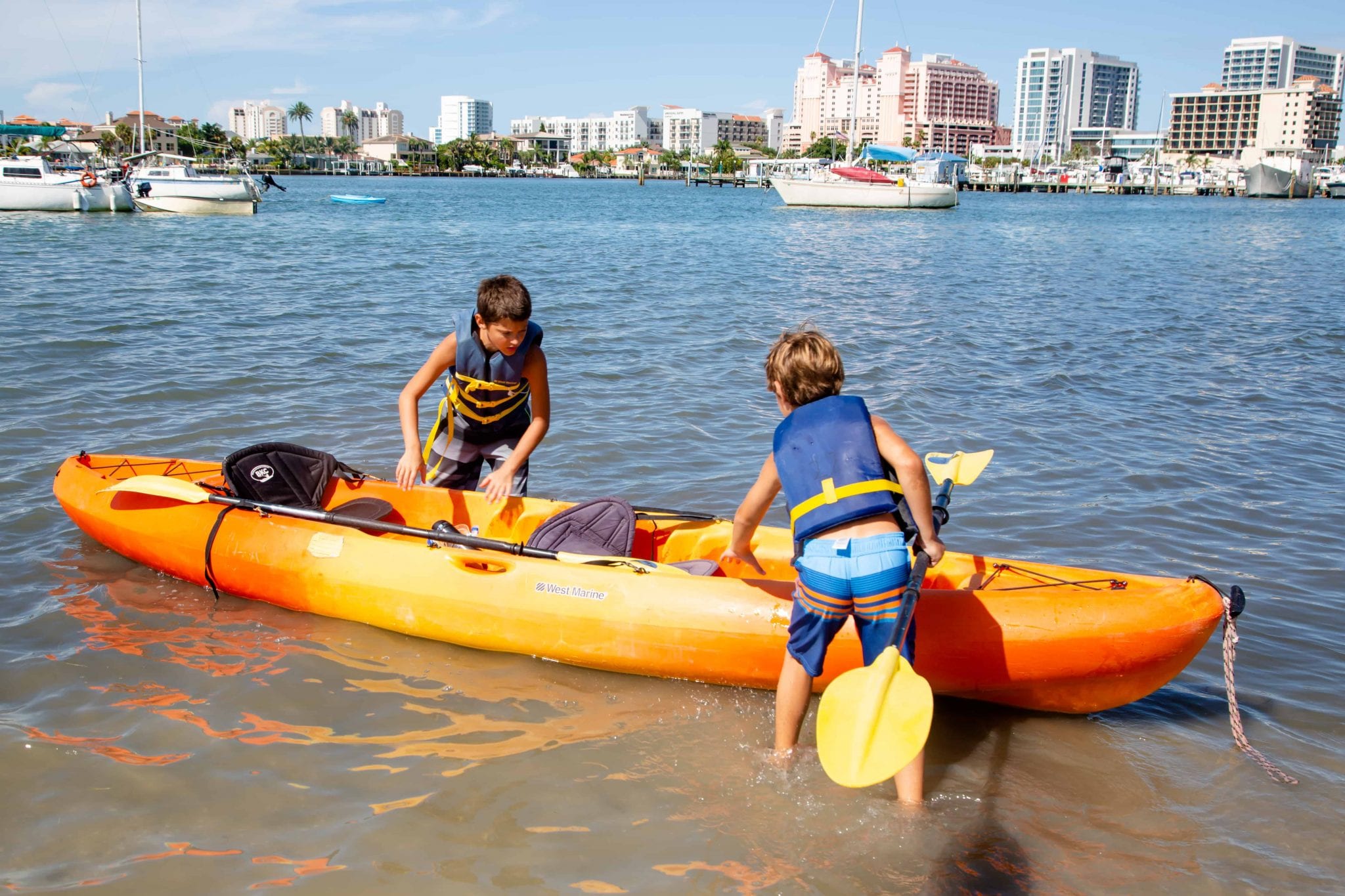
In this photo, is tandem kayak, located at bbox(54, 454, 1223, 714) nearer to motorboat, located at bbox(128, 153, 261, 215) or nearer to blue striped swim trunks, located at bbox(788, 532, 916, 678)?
blue striped swim trunks, located at bbox(788, 532, 916, 678)

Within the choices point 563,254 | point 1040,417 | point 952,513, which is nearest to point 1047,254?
point 563,254

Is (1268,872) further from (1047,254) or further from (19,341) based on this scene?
(1047,254)

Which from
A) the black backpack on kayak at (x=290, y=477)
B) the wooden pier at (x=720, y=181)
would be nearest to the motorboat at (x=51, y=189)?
the black backpack on kayak at (x=290, y=477)

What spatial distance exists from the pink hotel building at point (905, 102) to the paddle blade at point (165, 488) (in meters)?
172

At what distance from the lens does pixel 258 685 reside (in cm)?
433

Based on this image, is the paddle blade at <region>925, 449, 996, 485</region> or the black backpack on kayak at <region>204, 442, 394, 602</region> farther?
the black backpack on kayak at <region>204, 442, 394, 602</region>

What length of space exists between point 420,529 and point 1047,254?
91.8ft

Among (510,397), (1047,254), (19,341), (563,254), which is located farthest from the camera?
(1047,254)

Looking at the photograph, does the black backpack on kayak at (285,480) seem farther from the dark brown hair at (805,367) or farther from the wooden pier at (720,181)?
the wooden pier at (720,181)

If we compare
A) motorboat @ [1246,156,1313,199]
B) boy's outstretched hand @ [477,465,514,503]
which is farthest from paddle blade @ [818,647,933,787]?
motorboat @ [1246,156,1313,199]

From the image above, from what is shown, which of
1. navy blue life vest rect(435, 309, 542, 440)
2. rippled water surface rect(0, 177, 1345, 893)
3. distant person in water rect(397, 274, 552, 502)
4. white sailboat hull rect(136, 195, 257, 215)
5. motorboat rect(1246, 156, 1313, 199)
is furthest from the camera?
motorboat rect(1246, 156, 1313, 199)

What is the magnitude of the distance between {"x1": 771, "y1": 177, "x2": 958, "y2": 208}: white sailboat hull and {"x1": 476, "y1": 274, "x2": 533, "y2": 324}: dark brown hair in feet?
158

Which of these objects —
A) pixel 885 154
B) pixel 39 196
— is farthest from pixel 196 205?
pixel 885 154

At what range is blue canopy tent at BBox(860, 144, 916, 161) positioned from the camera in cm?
5494
